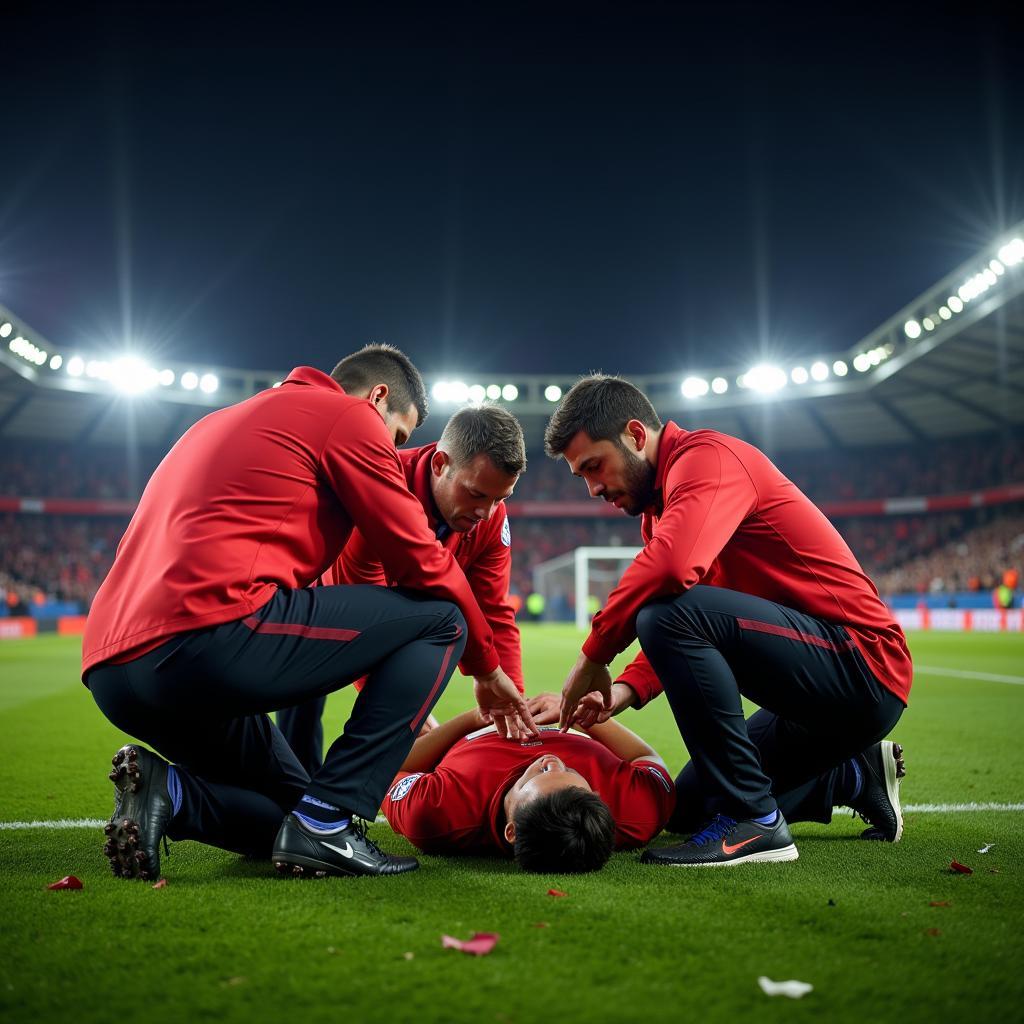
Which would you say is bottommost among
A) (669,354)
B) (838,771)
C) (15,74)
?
(838,771)

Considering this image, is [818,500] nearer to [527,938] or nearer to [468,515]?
[468,515]

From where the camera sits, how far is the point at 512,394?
40500 millimetres

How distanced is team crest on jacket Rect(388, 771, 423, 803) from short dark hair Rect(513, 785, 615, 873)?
566 millimetres

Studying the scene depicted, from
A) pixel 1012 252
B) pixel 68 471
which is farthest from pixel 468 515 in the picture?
pixel 68 471

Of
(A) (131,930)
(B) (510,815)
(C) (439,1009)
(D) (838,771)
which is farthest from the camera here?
(D) (838,771)

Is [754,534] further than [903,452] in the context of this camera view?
No

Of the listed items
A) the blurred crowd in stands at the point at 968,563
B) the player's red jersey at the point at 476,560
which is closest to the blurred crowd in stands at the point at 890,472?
the blurred crowd in stands at the point at 968,563

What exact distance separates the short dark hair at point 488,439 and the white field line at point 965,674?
337 inches

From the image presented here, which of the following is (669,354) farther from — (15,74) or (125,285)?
(15,74)

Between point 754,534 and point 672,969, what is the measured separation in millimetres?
1704

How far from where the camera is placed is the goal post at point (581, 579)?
32812mm

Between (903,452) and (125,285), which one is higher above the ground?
(125,285)

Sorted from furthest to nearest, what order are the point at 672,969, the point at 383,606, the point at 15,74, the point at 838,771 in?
the point at 15,74, the point at 838,771, the point at 383,606, the point at 672,969

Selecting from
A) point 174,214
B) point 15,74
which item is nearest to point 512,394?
point 174,214
